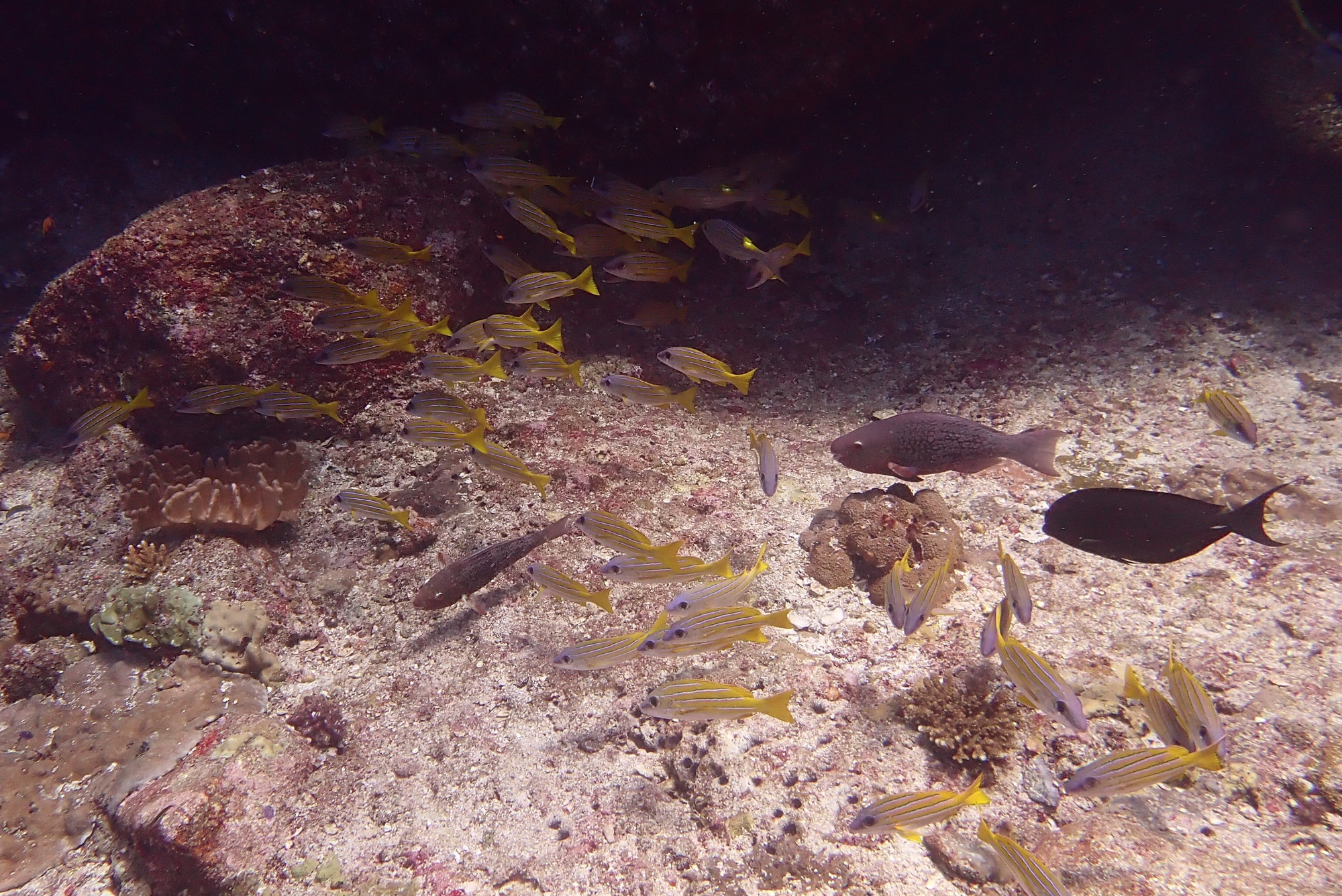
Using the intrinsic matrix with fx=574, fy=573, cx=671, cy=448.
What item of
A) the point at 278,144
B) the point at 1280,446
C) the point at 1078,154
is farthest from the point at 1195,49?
the point at 278,144

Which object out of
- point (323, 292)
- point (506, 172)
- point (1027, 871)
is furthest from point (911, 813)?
point (506, 172)

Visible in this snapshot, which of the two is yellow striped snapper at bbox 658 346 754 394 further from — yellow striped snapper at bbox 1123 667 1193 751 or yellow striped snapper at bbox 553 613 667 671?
yellow striped snapper at bbox 1123 667 1193 751

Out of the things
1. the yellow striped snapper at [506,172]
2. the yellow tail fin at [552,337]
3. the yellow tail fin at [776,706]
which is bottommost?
the yellow tail fin at [776,706]

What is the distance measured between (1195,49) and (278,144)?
13524 mm

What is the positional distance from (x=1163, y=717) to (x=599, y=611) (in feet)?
9.99

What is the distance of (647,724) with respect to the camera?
129 inches

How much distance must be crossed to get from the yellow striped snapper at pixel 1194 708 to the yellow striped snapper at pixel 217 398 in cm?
553

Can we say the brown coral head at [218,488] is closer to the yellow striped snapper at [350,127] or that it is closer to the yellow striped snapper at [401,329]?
the yellow striped snapper at [401,329]

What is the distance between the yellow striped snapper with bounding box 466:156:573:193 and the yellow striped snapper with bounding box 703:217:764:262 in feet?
4.52

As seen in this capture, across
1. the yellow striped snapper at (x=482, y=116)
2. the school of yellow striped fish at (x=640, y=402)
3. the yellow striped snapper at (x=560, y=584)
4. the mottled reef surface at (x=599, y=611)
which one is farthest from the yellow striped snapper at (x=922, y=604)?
the yellow striped snapper at (x=482, y=116)

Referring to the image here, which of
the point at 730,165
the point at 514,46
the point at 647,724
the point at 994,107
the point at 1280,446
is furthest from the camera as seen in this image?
the point at 994,107

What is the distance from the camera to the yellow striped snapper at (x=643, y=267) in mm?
4559

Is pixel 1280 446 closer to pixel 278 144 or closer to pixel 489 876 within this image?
pixel 489 876

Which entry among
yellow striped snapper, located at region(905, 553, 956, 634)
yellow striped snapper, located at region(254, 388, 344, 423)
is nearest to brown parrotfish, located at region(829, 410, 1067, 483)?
yellow striped snapper, located at region(905, 553, 956, 634)
